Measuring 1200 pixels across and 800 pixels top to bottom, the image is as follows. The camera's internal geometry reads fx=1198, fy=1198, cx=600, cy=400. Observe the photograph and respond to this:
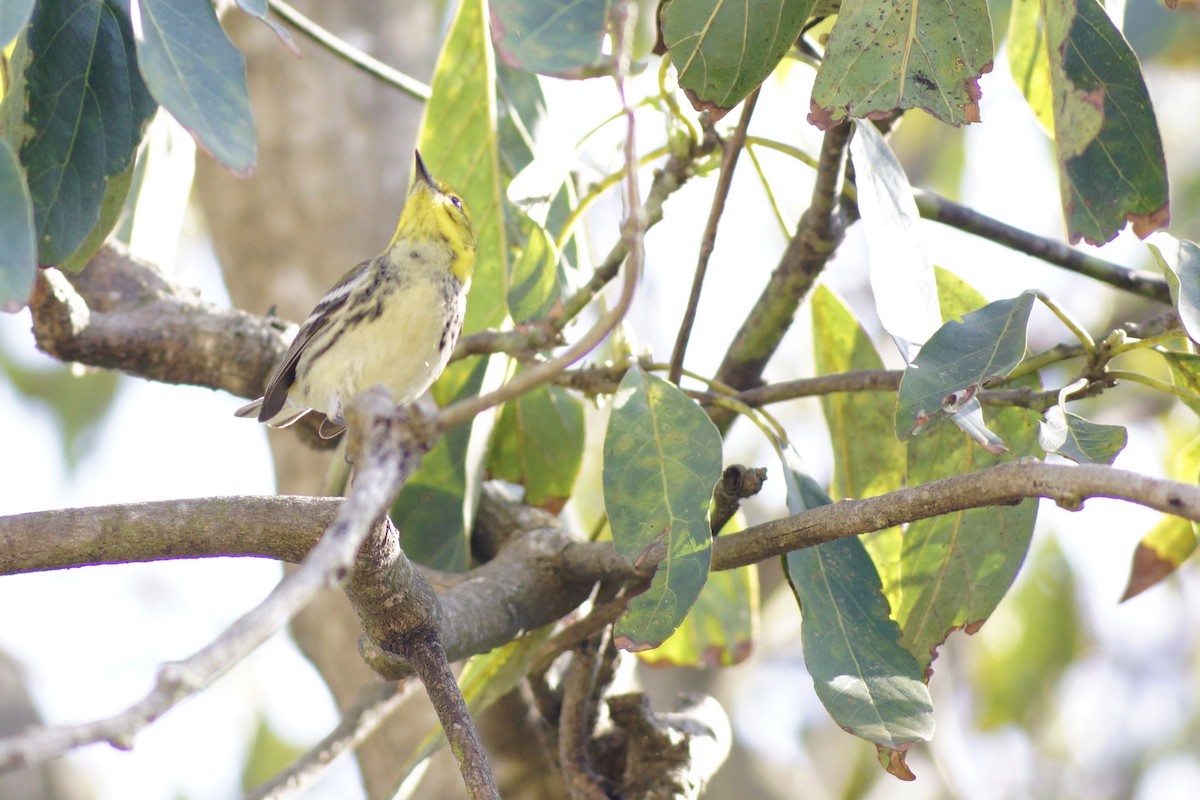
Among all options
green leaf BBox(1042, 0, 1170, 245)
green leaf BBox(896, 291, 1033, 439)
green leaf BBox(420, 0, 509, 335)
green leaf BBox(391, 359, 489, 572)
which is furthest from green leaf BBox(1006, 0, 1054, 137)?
green leaf BBox(391, 359, 489, 572)

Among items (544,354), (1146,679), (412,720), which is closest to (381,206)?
(544,354)

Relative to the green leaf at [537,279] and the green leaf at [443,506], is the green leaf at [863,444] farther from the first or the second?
the green leaf at [443,506]

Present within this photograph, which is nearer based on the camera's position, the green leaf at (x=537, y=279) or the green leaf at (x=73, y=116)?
the green leaf at (x=73, y=116)

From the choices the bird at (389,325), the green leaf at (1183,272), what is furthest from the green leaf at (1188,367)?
the bird at (389,325)

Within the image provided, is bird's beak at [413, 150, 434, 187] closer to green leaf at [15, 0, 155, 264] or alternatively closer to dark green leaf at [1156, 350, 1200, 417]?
green leaf at [15, 0, 155, 264]

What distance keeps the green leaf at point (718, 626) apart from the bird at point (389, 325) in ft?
A: 2.62

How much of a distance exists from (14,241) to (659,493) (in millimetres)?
974

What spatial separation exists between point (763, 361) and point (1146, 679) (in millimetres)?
6231

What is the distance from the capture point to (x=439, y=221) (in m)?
2.96

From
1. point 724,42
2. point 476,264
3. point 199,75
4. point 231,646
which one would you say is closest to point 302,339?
point 476,264

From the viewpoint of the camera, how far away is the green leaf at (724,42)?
1.72 m

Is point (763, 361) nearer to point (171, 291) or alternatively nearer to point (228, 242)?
point (171, 291)

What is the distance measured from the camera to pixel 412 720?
313 centimetres

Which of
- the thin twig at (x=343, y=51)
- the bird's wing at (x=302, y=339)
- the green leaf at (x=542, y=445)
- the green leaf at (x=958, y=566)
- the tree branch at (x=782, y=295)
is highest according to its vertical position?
the thin twig at (x=343, y=51)
